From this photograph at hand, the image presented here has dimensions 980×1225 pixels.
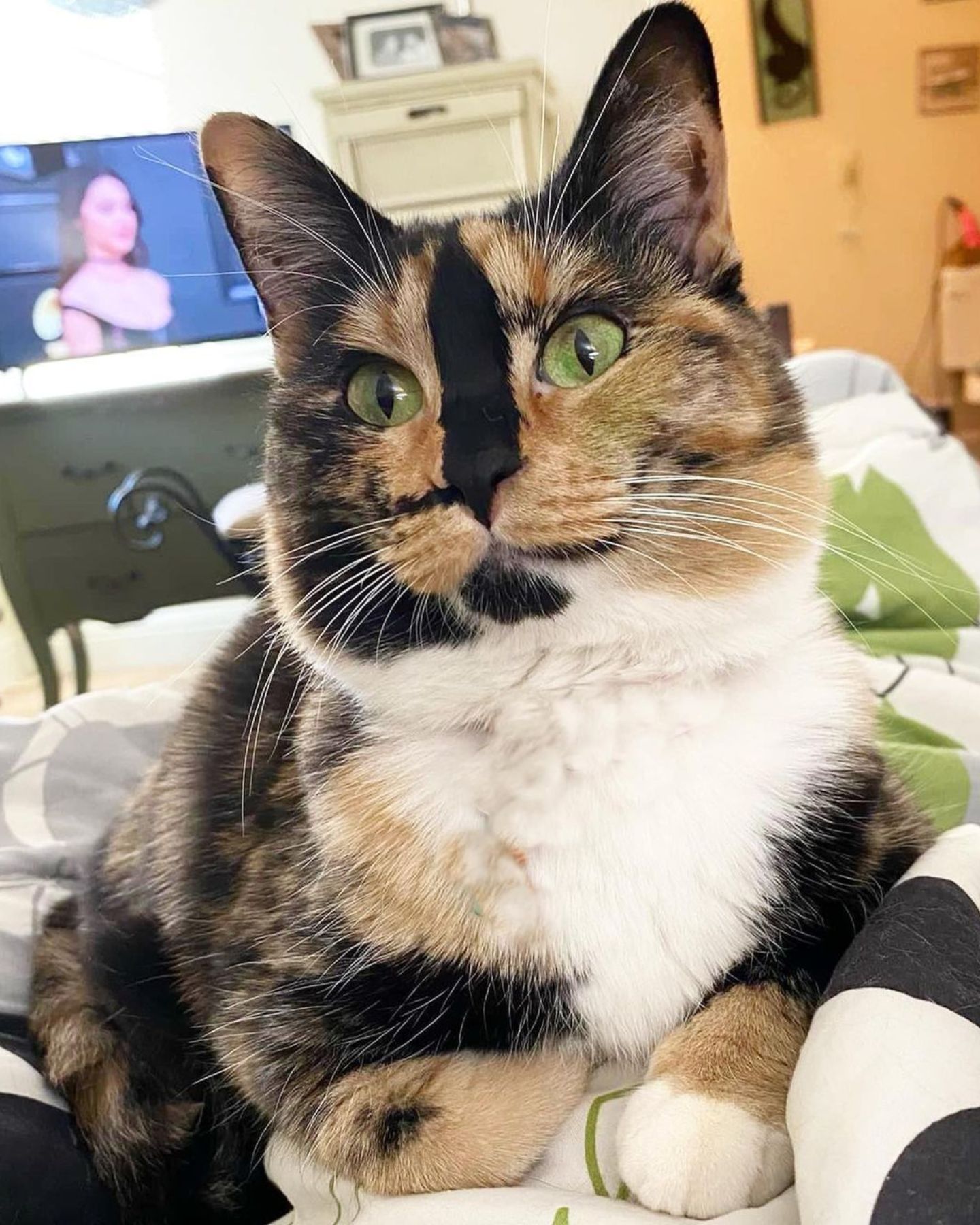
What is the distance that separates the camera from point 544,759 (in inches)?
23.4

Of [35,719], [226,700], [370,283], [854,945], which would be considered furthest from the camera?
[35,719]

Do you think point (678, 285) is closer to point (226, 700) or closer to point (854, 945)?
point (854, 945)

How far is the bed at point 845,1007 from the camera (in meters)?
0.42

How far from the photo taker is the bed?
1.38 ft

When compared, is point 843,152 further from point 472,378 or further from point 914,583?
point 472,378

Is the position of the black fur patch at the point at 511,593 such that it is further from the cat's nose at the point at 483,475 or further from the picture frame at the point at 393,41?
the picture frame at the point at 393,41

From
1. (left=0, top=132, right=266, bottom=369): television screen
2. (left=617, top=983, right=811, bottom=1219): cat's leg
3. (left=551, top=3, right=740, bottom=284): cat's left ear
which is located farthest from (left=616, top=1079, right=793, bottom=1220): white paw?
(left=0, top=132, right=266, bottom=369): television screen

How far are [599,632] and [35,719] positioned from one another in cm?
96

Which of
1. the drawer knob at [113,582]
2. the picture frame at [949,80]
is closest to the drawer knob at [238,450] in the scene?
the drawer knob at [113,582]

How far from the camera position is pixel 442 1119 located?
0.55 m

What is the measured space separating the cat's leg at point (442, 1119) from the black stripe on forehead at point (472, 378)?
1.08 ft

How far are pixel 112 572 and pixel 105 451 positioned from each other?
303 millimetres

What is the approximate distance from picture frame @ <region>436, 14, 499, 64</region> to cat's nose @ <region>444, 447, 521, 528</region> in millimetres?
2419

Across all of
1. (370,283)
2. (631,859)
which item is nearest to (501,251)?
(370,283)
